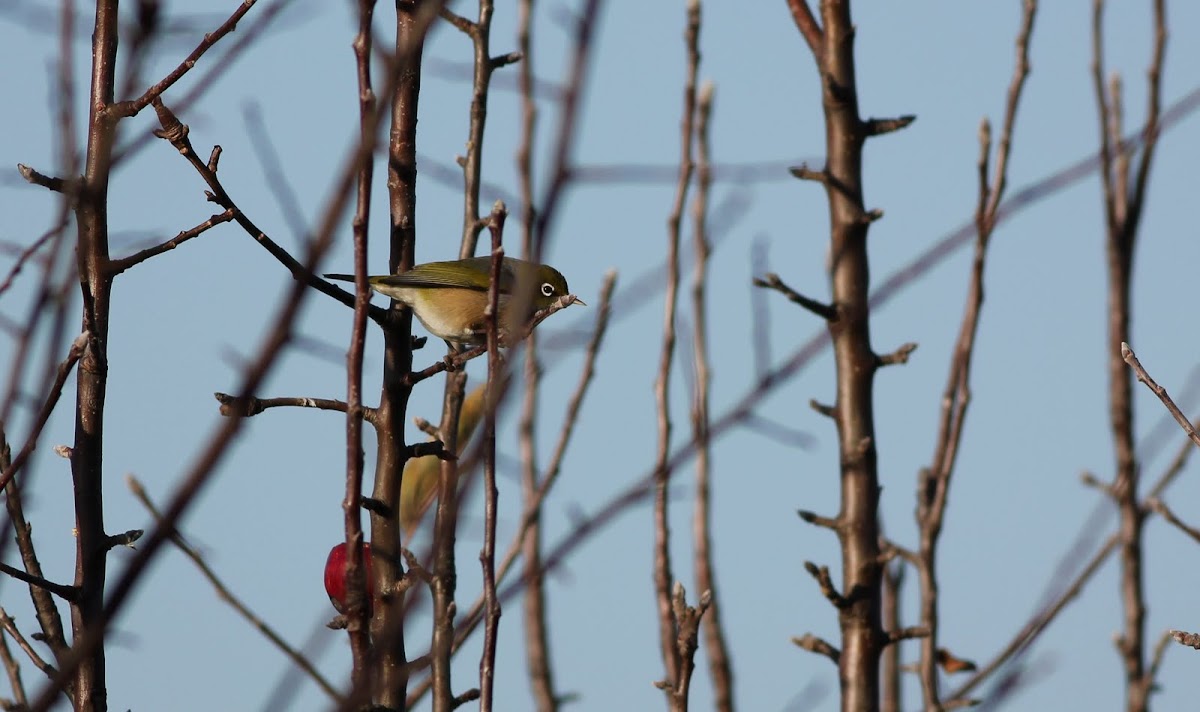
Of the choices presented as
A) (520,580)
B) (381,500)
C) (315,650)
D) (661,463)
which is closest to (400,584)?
(381,500)

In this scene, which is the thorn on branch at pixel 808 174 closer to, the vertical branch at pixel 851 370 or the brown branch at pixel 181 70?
the vertical branch at pixel 851 370

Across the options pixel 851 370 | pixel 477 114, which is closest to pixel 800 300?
pixel 851 370

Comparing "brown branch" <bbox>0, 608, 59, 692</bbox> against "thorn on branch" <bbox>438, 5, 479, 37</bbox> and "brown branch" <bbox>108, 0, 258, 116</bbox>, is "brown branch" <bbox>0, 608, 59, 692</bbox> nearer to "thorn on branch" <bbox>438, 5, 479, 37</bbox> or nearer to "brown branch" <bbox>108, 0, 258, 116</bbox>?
"brown branch" <bbox>108, 0, 258, 116</bbox>

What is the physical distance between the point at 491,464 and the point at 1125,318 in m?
2.94

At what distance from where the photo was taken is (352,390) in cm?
150

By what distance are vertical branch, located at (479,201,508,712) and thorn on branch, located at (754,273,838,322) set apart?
1551 mm

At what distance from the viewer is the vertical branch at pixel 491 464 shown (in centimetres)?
155

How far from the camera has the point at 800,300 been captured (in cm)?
326

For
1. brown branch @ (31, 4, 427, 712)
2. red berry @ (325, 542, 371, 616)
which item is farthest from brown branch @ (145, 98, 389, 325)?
brown branch @ (31, 4, 427, 712)

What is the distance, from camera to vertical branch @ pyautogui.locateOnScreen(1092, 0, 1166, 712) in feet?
→ 12.4

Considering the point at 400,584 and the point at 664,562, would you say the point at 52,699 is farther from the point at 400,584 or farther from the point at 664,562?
the point at 664,562

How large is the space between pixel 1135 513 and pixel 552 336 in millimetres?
1953

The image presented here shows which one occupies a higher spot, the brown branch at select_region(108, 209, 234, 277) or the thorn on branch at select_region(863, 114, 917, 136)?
the thorn on branch at select_region(863, 114, 917, 136)

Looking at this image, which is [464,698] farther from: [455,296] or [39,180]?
[455,296]
